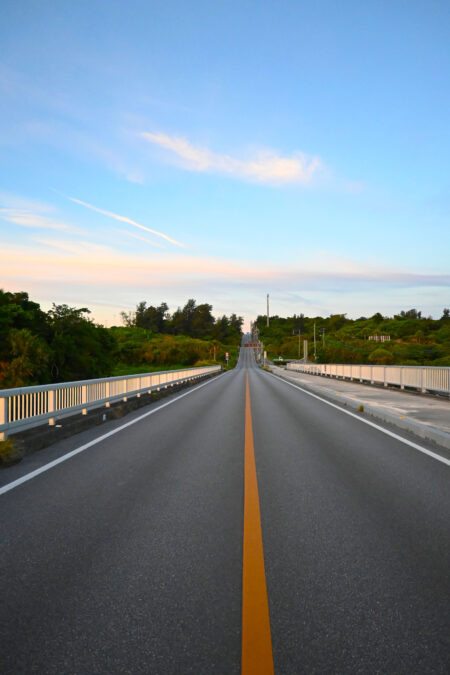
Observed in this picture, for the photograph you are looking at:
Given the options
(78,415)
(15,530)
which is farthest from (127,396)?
(15,530)

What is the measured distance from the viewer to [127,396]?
15672 mm

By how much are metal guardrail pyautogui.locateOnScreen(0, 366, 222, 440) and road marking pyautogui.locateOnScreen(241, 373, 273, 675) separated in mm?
5258

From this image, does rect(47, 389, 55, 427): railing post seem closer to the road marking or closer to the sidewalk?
the road marking

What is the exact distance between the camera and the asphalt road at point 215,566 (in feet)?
8.27

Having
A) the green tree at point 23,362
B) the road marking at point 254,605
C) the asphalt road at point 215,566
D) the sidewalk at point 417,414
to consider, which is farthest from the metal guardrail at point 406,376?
the green tree at point 23,362

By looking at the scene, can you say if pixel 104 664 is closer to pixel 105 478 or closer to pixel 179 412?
pixel 105 478

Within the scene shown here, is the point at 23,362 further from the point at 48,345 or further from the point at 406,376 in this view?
the point at 406,376

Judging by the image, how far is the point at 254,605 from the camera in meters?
2.96

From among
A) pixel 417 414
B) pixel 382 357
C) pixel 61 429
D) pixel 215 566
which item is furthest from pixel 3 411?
pixel 382 357

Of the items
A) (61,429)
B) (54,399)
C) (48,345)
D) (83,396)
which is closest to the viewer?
(61,429)

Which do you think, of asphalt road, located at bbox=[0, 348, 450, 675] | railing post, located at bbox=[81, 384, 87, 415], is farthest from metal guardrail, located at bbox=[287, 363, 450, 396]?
railing post, located at bbox=[81, 384, 87, 415]

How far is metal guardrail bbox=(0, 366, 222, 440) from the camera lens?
26.9ft

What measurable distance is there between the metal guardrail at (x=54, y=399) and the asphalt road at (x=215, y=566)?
1.64 metres

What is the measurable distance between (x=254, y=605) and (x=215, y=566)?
2.12 ft
